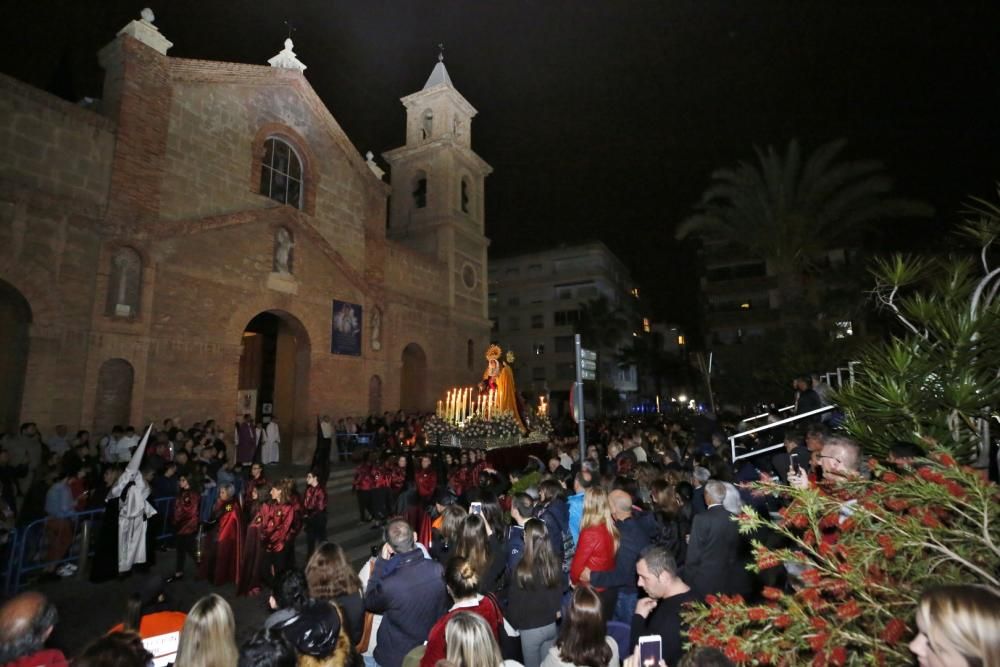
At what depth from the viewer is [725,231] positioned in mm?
20203

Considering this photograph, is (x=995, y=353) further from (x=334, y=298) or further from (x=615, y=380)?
(x=615, y=380)

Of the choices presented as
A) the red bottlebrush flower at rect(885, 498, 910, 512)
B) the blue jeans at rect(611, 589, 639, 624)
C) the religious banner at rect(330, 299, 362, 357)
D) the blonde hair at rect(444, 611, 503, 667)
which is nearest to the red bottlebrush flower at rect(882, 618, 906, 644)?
the red bottlebrush flower at rect(885, 498, 910, 512)

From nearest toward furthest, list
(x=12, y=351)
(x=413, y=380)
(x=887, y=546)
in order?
(x=887, y=546) → (x=12, y=351) → (x=413, y=380)

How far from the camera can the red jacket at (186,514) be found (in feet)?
26.1

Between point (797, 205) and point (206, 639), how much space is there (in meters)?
21.4

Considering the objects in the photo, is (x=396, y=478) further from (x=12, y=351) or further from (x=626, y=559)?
(x=12, y=351)

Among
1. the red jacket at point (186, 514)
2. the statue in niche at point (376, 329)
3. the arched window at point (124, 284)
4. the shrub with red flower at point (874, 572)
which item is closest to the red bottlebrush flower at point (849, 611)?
the shrub with red flower at point (874, 572)

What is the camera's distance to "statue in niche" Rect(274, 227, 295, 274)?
17.7m

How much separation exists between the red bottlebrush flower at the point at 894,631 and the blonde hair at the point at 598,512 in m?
2.83

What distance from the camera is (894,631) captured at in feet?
6.56

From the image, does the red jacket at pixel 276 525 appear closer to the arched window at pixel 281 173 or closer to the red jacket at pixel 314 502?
the red jacket at pixel 314 502

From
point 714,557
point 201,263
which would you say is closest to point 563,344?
point 201,263

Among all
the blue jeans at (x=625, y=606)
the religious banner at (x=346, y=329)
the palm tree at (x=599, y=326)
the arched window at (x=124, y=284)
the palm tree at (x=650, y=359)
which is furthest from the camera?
the palm tree at (x=650, y=359)

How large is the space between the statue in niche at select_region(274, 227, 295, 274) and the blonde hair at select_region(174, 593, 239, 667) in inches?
643
